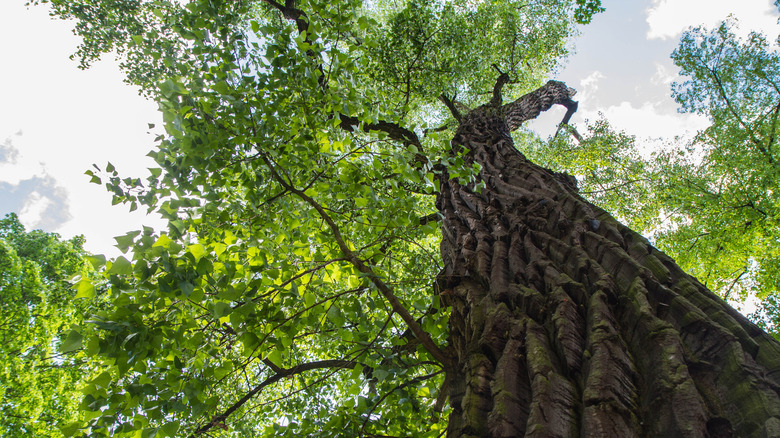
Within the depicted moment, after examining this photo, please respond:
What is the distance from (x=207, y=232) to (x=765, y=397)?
167 inches

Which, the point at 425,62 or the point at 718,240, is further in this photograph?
the point at 718,240

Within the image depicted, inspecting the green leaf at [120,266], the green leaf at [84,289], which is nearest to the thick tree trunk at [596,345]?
the green leaf at [120,266]

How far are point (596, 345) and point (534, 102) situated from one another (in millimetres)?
8989

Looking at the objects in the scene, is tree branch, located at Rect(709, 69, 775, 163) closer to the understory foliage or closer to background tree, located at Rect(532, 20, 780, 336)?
background tree, located at Rect(532, 20, 780, 336)

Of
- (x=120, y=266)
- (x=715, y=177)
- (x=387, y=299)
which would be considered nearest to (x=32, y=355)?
(x=120, y=266)

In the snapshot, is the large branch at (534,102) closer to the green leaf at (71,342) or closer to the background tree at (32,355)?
the green leaf at (71,342)

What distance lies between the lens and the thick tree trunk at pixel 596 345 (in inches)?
49.4

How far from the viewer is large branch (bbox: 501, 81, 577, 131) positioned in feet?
29.0

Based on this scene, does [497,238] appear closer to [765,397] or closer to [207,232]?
[765,397]

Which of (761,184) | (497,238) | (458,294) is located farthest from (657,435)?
(761,184)

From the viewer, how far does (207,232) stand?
4.00 metres

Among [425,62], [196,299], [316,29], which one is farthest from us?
[425,62]

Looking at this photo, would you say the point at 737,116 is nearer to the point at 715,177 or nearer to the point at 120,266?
the point at 715,177

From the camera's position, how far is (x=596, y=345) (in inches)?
60.6
